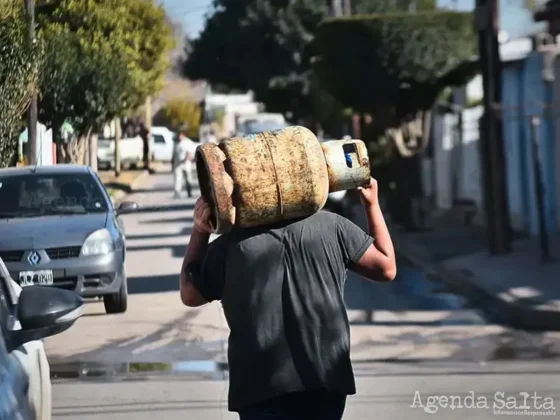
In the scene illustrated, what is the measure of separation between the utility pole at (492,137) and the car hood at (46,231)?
268 inches

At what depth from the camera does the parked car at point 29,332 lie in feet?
13.0

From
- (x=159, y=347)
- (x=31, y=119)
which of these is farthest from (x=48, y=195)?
(x=31, y=119)

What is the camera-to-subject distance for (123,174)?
42375mm

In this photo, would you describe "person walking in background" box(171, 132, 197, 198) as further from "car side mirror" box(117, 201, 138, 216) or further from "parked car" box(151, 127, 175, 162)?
"parked car" box(151, 127, 175, 162)

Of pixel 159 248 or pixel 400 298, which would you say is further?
pixel 159 248

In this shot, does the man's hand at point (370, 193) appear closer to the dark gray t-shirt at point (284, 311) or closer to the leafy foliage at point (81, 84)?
the dark gray t-shirt at point (284, 311)

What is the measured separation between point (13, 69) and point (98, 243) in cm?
225

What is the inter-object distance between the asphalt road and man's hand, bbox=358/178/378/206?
3.89m

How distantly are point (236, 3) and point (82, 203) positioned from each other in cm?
3127

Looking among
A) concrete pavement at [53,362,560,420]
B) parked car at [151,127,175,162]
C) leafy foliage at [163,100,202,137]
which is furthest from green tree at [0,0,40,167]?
leafy foliage at [163,100,202,137]

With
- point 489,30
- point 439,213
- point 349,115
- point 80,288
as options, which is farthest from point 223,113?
point 80,288

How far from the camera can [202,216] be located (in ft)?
14.0

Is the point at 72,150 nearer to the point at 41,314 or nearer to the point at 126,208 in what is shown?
the point at 126,208

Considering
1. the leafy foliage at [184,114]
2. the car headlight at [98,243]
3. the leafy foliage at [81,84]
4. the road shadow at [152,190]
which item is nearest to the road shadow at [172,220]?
the leafy foliage at [81,84]
